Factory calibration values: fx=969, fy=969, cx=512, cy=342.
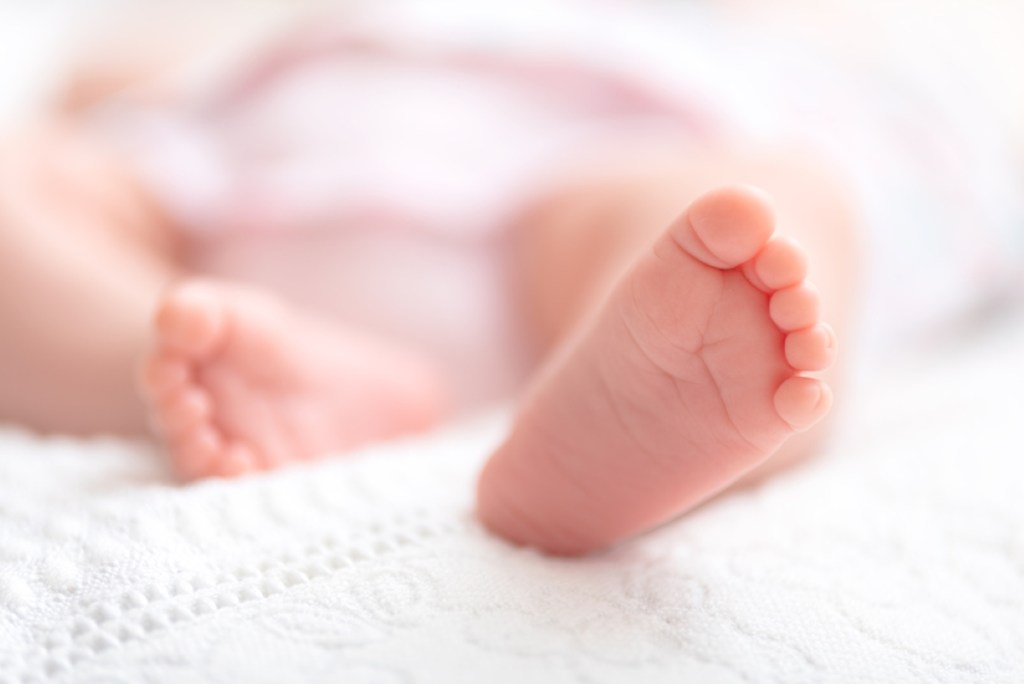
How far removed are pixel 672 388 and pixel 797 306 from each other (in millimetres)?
72

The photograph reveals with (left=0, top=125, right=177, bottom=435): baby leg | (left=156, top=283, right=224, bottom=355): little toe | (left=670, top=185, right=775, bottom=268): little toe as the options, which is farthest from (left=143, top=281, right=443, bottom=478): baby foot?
(left=670, top=185, right=775, bottom=268): little toe

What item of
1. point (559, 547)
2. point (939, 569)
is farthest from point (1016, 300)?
point (559, 547)

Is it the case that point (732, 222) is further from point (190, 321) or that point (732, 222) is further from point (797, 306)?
point (190, 321)

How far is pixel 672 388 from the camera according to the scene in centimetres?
44

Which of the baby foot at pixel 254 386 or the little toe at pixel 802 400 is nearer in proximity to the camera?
the little toe at pixel 802 400

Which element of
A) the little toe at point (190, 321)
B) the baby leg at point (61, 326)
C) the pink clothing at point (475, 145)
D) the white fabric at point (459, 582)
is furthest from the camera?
the pink clothing at point (475, 145)

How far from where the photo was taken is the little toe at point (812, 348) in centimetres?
40

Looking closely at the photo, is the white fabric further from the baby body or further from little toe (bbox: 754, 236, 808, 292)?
little toe (bbox: 754, 236, 808, 292)

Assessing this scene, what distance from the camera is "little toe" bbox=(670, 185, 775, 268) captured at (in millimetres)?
391

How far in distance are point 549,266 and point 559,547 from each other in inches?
12.6

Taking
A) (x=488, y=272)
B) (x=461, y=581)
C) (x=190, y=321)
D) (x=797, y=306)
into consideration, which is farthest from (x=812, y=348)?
(x=488, y=272)

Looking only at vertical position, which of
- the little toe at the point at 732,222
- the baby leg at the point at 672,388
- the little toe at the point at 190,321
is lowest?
the little toe at the point at 190,321

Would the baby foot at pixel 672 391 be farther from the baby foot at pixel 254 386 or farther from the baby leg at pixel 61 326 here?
the baby leg at pixel 61 326

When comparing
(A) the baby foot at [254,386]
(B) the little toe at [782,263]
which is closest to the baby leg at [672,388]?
(B) the little toe at [782,263]
